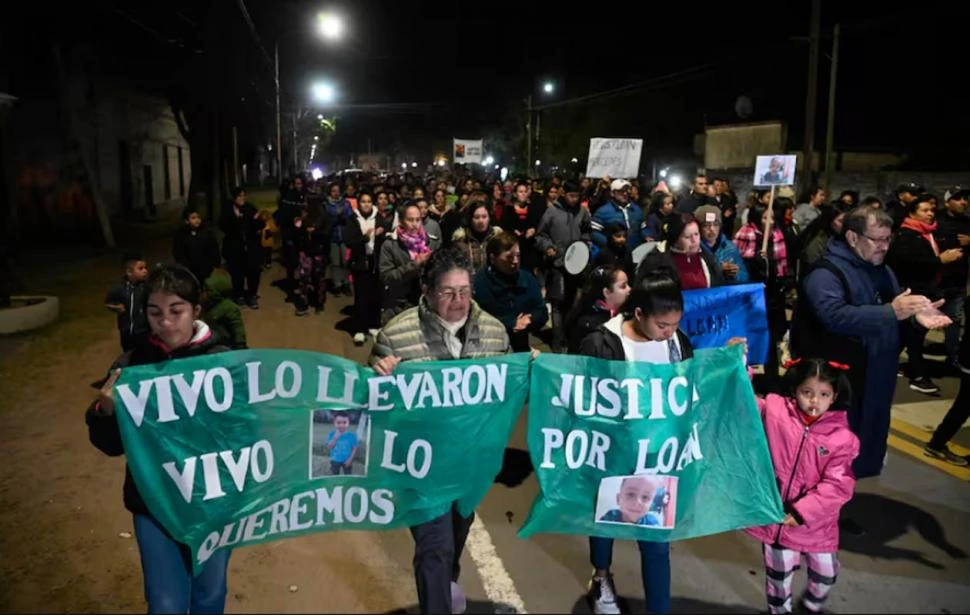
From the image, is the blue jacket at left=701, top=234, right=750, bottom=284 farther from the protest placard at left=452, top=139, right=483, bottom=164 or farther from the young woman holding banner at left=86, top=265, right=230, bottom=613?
the protest placard at left=452, top=139, right=483, bottom=164

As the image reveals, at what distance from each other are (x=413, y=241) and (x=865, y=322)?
5.12 m

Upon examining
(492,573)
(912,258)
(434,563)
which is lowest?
(492,573)

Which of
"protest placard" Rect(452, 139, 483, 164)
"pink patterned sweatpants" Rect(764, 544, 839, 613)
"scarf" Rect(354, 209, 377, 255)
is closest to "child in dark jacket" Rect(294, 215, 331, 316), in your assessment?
"scarf" Rect(354, 209, 377, 255)

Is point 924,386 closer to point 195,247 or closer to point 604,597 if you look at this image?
point 604,597

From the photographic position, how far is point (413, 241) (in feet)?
28.5

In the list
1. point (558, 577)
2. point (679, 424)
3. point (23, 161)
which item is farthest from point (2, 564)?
point (23, 161)

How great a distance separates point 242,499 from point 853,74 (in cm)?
3694

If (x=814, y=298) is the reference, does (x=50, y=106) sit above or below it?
above

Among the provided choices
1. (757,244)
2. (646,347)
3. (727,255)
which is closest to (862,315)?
(646,347)

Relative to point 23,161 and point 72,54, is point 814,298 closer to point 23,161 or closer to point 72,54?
point 23,161

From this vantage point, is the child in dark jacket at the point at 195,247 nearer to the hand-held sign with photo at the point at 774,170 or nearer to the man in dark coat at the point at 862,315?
the hand-held sign with photo at the point at 774,170

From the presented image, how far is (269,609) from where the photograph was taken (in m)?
3.96

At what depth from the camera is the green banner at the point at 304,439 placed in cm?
323

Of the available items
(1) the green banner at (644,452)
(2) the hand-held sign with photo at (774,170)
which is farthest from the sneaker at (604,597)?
(2) the hand-held sign with photo at (774,170)
